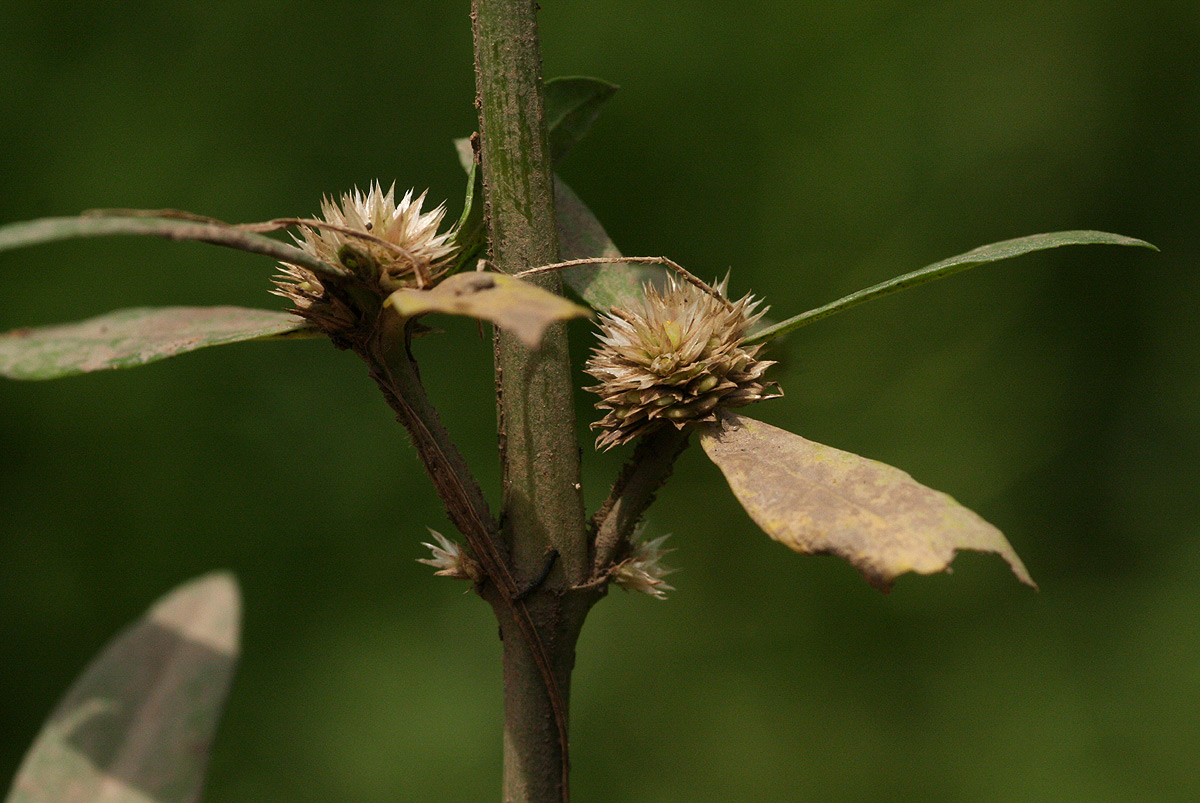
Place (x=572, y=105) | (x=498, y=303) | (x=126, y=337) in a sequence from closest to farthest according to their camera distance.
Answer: (x=498, y=303) → (x=126, y=337) → (x=572, y=105)

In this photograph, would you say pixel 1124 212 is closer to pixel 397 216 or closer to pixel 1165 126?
pixel 1165 126

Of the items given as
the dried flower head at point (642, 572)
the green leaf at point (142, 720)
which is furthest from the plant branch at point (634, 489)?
the green leaf at point (142, 720)

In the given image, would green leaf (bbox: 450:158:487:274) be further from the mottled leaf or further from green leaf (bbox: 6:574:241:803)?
green leaf (bbox: 6:574:241:803)

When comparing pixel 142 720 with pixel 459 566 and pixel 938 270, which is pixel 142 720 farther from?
pixel 938 270

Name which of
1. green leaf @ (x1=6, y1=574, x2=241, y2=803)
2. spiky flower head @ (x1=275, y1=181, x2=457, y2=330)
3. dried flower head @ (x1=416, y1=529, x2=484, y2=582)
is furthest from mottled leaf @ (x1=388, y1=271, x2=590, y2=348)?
green leaf @ (x1=6, y1=574, x2=241, y2=803)

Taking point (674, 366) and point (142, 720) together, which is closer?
point (674, 366)

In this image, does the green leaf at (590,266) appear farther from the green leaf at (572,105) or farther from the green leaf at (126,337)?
the green leaf at (126,337)

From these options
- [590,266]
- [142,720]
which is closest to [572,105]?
[590,266]

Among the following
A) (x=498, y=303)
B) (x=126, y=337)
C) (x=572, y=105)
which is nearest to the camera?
(x=498, y=303)
